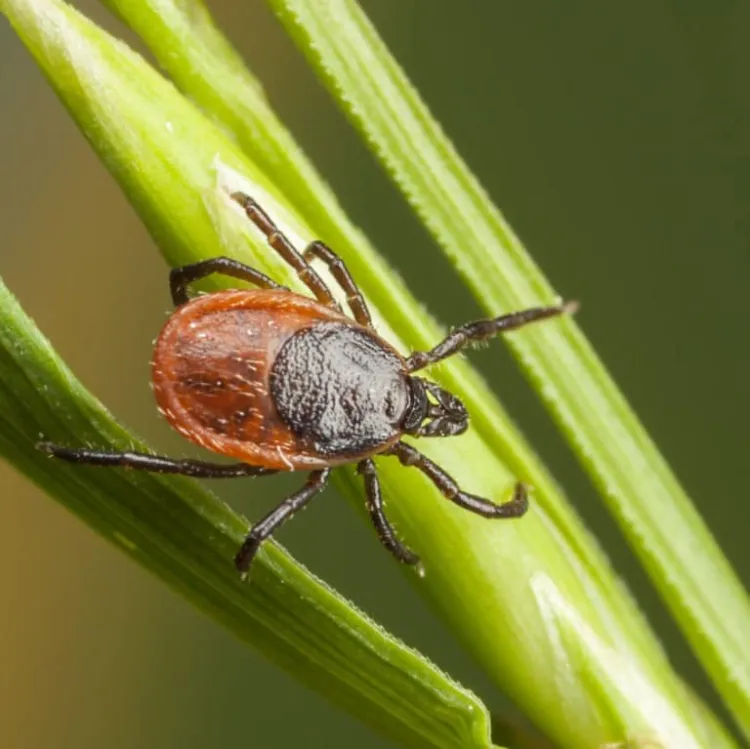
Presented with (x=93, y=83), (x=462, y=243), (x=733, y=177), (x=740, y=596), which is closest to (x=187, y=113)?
(x=93, y=83)

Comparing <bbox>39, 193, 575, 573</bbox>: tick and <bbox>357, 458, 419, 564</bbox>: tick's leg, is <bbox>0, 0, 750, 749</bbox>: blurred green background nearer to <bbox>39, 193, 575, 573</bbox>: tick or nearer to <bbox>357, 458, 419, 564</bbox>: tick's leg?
<bbox>39, 193, 575, 573</bbox>: tick

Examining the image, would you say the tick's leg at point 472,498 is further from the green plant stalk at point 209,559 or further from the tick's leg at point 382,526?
the green plant stalk at point 209,559

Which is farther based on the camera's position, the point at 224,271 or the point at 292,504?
the point at 292,504

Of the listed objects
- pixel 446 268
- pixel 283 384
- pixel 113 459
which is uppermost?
pixel 113 459

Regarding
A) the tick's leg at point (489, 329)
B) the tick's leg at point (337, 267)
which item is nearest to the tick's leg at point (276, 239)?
the tick's leg at point (337, 267)

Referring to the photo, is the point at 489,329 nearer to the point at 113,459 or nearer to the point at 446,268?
the point at 113,459

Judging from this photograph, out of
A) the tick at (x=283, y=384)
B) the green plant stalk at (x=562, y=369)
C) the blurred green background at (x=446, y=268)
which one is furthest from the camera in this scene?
the blurred green background at (x=446, y=268)

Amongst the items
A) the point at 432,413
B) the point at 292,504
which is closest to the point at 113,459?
the point at 432,413
